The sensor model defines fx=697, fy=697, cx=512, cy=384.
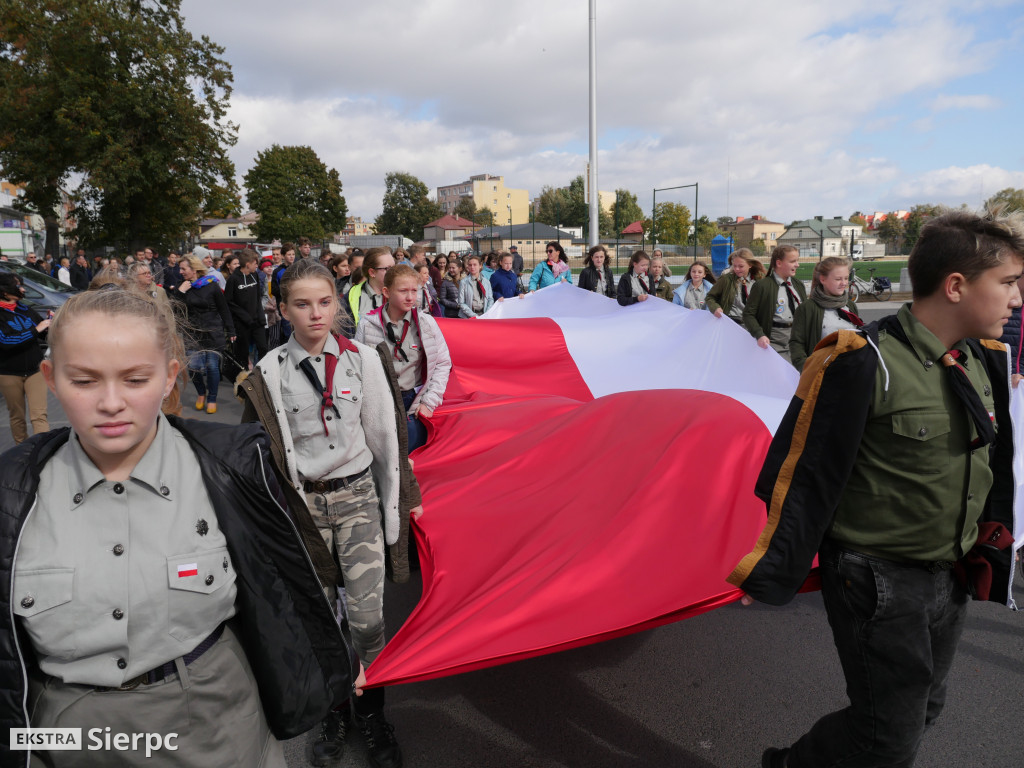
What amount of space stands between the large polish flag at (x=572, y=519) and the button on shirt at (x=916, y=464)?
702 millimetres

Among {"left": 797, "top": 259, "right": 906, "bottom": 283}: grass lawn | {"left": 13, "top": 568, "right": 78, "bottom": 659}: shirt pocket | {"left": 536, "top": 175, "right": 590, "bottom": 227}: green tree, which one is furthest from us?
{"left": 536, "top": 175, "right": 590, "bottom": 227}: green tree

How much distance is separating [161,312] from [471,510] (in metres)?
2.13

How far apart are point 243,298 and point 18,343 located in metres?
3.79

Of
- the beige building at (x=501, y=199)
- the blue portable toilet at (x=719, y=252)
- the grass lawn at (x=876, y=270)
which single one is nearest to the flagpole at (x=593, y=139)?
the blue portable toilet at (x=719, y=252)

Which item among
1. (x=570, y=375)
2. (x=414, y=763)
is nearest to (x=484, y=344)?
(x=570, y=375)

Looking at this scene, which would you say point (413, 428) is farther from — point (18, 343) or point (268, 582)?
point (18, 343)

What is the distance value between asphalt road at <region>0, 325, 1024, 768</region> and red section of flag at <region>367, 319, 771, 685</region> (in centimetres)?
23

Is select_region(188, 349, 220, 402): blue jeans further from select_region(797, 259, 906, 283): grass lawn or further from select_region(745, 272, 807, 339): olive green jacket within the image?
select_region(797, 259, 906, 283): grass lawn

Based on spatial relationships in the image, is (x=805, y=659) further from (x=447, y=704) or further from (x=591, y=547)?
(x=447, y=704)

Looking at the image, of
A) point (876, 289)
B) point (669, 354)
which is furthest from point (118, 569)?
point (876, 289)

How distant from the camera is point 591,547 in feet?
9.64

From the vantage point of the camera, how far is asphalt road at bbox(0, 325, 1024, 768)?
2830 mm

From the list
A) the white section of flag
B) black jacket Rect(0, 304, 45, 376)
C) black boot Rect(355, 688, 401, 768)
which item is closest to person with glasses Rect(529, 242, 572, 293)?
the white section of flag

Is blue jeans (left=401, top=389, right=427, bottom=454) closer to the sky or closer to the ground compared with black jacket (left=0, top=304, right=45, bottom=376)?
closer to the ground
